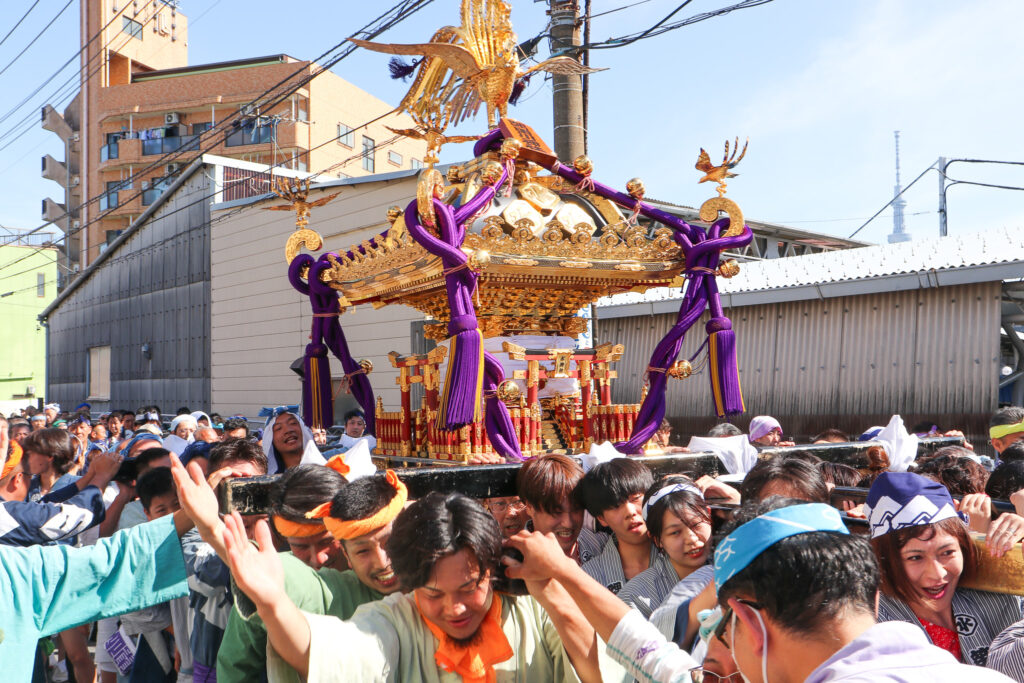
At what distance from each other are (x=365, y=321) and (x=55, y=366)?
16.4m

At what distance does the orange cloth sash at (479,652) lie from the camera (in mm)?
2004

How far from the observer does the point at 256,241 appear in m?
15.2

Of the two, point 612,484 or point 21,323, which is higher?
point 21,323

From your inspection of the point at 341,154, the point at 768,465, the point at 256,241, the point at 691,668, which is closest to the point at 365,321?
the point at 256,241

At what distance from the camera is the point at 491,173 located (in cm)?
482

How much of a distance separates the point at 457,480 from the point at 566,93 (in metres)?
6.12

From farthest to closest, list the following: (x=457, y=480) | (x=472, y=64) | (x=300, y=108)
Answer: (x=300, y=108), (x=472, y=64), (x=457, y=480)

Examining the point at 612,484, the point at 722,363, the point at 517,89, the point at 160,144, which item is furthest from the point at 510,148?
the point at 160,144

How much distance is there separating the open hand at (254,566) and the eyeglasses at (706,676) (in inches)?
36.2

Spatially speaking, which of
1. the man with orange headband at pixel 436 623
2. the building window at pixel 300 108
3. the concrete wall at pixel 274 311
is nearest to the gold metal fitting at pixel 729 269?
the man with orange headband at pixel 436 623

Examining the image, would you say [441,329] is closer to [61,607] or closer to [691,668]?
[61,607]

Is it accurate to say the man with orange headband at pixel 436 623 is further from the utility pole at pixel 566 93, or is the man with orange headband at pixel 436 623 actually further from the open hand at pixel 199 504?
the utility pole at pixel 566 93

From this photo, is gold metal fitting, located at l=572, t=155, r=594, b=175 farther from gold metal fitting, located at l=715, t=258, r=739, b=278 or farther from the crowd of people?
the crowd of people

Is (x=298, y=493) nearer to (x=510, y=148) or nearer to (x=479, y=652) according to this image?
(x=479, y=652)
